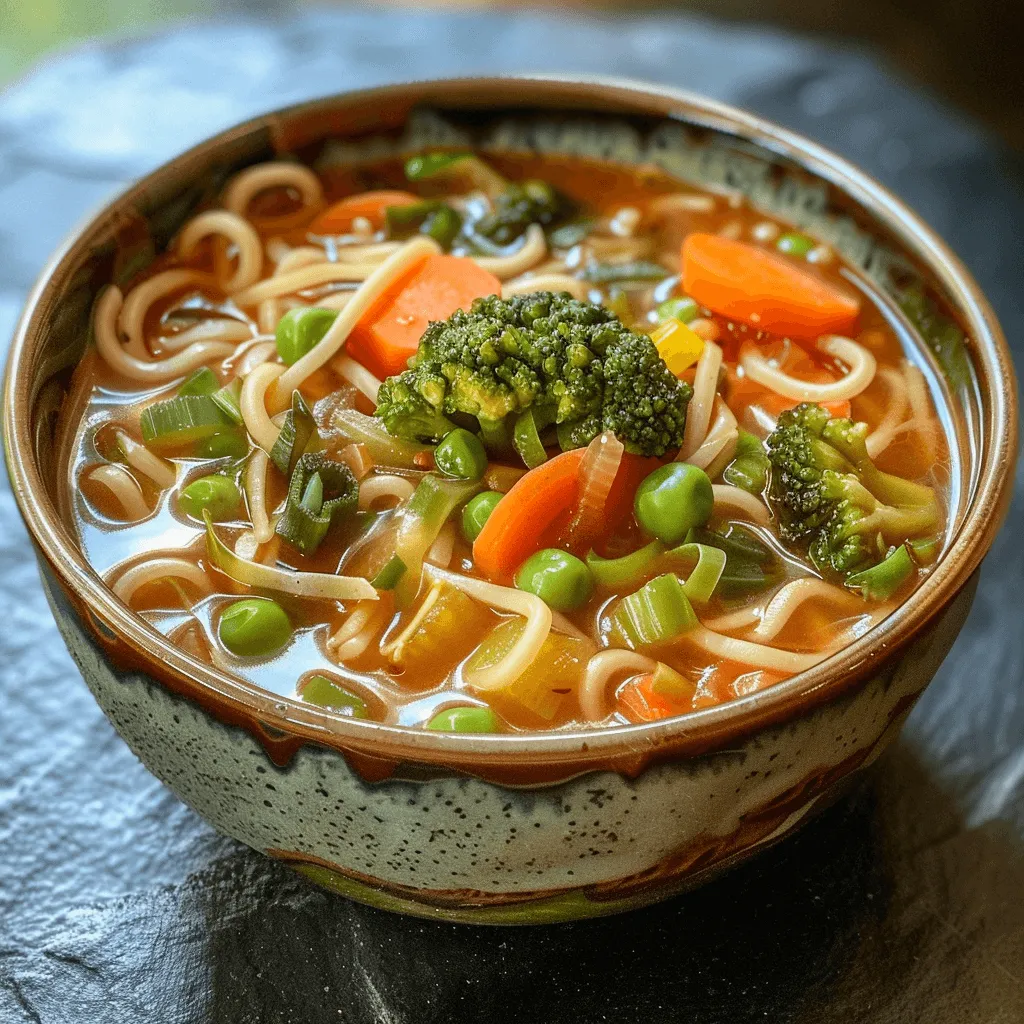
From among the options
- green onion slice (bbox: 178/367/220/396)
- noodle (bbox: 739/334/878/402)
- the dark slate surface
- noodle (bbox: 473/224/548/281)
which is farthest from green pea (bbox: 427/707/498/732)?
noodle (bbox: 473/224/548/281)

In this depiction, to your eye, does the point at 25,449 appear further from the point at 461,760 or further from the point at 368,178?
the point at 368,178

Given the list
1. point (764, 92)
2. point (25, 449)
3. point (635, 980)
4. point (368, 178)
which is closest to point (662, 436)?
point (635, 980)

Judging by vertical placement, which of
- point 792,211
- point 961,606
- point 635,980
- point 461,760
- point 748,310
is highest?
point 792,211

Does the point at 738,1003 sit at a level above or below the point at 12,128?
below

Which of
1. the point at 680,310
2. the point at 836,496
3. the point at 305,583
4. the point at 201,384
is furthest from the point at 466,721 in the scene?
the point at 680,310

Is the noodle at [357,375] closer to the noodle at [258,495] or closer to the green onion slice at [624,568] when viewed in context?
the noodle at [258,495]
